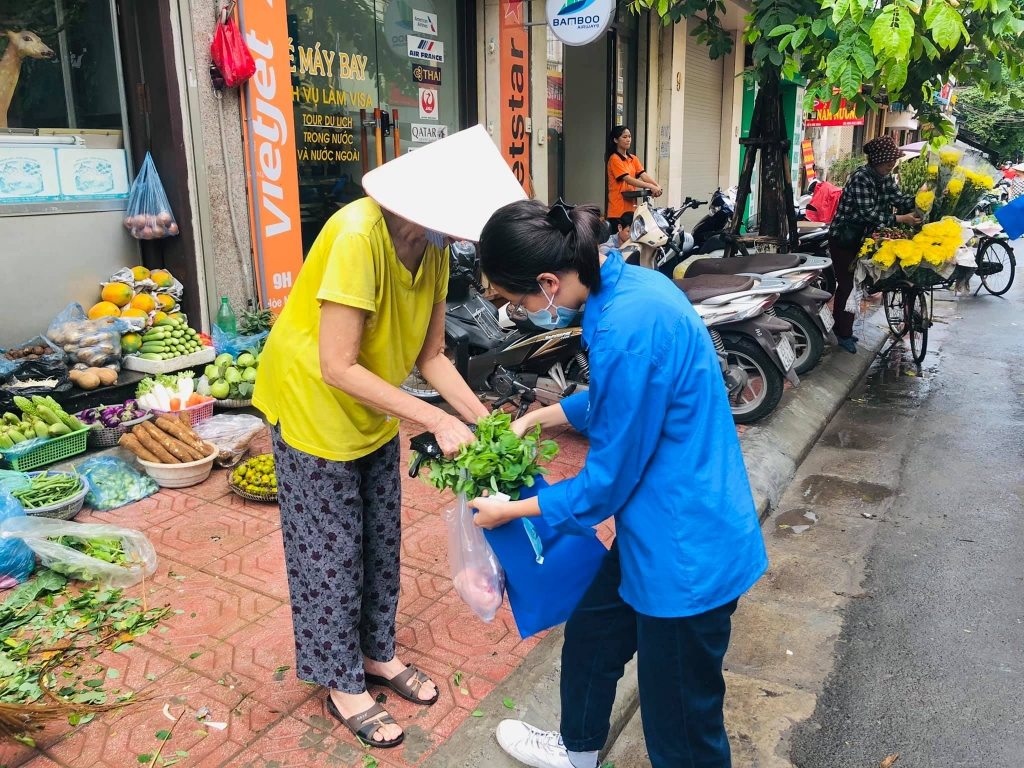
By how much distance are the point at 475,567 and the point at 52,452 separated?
9.61 ft

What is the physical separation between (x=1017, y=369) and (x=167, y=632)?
766cm

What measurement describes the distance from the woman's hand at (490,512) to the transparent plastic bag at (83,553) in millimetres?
2026

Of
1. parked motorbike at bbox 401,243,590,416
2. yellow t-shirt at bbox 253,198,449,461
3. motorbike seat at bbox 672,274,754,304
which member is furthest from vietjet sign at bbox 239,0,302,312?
yellow t-shirt at bbox 253,198,449,461

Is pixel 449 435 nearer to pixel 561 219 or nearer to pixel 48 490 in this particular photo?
pixel 561 219

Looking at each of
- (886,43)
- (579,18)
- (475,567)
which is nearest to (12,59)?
(579,18)

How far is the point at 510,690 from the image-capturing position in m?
2.72

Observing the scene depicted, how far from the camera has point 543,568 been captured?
223cm

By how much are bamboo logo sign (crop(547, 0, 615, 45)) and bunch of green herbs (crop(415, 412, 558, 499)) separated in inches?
220

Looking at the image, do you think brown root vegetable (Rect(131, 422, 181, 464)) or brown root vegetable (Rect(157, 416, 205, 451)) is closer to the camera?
brown root vegetable (Rect(131, 422, 181, 464))

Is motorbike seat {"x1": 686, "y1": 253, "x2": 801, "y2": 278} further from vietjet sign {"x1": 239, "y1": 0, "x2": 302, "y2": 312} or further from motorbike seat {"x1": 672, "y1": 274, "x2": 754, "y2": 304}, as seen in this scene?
vietjet sign {"x1": 239, "y1": 0, "x2": 302, "y2": 312}

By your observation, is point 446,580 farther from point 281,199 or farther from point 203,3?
point 203,3

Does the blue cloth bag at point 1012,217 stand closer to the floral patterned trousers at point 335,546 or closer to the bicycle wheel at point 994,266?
the bicycle wheel at point 994,266

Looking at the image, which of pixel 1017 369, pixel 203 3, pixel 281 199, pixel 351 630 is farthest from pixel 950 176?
pixel 351 630

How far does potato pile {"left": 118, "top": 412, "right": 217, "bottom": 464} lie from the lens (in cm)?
431
